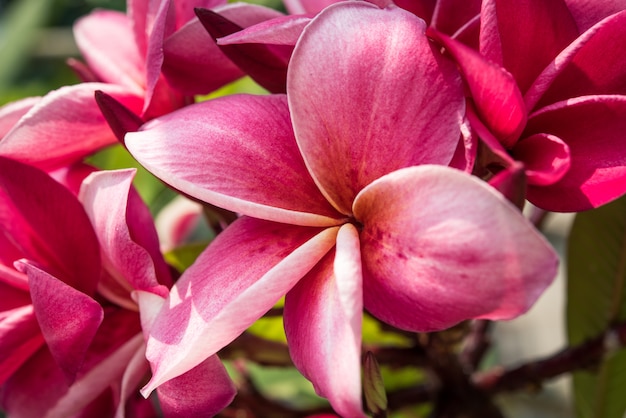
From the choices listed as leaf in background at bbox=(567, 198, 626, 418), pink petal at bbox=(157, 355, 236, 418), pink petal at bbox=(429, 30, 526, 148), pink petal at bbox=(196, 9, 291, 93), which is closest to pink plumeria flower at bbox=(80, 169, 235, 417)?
pink petal at bbox=(157, 355, 236, 418)

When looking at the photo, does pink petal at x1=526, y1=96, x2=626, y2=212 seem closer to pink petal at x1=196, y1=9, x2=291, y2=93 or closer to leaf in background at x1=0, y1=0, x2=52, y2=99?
pink petal at x1=196, y1=9, x2=291, y2=93

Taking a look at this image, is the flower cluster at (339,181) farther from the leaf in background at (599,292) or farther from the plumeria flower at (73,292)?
the leaf in background at (599,292)

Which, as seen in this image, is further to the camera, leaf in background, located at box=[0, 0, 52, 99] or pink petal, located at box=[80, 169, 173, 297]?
leaf in background, located at box=[0, 0, 52, 99]

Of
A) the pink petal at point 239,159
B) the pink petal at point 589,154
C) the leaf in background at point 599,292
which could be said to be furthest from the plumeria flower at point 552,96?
the leaf in background at point 599,292

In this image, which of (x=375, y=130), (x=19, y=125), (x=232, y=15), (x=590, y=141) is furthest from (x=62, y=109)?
(x=590, y=141)

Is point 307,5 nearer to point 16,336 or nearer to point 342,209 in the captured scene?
point 342,209

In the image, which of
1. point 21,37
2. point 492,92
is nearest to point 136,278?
point 492,92
